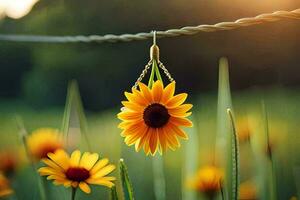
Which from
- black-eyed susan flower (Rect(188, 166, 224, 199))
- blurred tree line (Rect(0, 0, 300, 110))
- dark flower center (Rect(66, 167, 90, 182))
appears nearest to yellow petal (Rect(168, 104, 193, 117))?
dark flower center (Rect(66, 167, 90, 182))

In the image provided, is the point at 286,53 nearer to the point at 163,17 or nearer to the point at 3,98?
the point at 163,17

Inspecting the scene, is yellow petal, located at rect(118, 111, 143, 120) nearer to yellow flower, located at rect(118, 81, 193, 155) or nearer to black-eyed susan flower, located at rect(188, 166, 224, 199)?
yellow flower, located at rect(118, 81, 193, 155)

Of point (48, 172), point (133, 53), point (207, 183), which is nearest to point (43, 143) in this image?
point (207, 183)

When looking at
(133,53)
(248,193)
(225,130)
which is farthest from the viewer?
(133,53)

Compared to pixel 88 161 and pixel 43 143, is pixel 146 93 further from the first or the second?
pixel 43 143

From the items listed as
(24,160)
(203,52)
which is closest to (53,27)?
(203,52)
